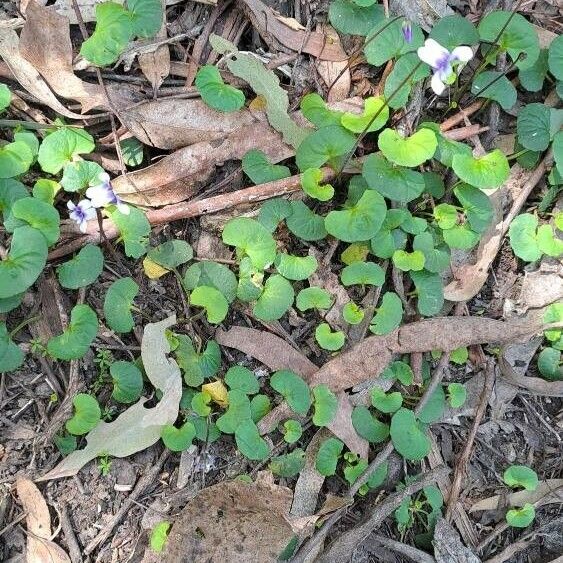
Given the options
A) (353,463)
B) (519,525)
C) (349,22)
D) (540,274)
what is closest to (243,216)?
(349,22)

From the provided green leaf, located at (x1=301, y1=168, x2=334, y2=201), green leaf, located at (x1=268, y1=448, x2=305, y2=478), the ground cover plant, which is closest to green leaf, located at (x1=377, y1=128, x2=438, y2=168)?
the ground cover plant

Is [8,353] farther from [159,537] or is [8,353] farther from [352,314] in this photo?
[352,314]

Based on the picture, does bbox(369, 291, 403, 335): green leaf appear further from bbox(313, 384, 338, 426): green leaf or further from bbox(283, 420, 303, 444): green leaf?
bbox(283, 420, 303, 444): green leaf

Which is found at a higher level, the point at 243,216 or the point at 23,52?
the point at 23,52

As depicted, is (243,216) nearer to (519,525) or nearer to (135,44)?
(135,44)

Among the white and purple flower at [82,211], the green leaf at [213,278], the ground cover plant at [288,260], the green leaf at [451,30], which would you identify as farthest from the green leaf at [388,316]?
the white and purple flower at [82,211]

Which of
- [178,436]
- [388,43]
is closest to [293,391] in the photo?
[178,436]
